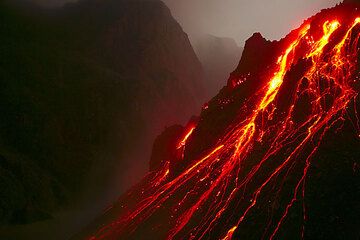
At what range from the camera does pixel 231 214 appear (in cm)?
2481

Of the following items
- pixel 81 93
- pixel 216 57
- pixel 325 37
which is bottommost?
pixel 325 37

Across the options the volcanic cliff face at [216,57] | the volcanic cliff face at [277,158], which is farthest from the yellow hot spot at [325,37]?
the volcanic cliff face at [216,57]

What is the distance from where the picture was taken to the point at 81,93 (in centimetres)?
10406

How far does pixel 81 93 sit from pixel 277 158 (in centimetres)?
8255

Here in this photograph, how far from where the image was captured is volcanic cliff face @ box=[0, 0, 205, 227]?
87.1m

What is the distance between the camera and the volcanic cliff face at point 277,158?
22.2m

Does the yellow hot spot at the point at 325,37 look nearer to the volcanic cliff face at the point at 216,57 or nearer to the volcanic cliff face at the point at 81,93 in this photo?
the volcanic cliff face at the point at 81,93

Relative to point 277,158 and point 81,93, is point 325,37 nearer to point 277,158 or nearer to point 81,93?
point 277,158

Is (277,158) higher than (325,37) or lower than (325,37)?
lower

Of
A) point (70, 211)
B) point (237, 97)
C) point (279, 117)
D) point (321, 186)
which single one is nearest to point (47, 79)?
point (70, 211)

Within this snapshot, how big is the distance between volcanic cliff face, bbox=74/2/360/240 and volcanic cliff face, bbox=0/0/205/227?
149ft

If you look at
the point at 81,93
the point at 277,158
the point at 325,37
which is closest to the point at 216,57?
the point at 81,93

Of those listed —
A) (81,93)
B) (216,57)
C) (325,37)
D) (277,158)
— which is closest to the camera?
(277,158)

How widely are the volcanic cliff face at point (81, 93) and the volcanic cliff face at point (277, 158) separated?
149ft
